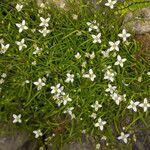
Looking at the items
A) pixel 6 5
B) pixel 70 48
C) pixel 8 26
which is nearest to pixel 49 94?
pixel 70 48

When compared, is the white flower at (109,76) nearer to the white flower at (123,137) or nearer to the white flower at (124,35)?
the white flower at (124,35)

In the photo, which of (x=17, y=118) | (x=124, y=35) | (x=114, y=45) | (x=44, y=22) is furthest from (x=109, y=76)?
(x=17, y=118)

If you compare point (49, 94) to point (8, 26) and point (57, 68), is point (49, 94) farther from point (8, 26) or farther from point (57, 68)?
point (8, 26)

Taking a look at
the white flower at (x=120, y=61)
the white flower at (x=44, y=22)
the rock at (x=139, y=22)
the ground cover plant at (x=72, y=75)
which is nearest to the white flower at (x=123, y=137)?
the ground cover plant at (x=72, y=75)

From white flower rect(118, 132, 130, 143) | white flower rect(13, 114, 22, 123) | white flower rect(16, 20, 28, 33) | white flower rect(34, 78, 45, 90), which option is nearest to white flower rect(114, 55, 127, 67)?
white flower rect(118, 132, 130, 143)

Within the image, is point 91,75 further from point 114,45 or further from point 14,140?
point 14,140

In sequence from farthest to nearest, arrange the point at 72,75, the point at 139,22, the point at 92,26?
1. the point at 139,22
2. the point at 92,26
3. the point at 72,75

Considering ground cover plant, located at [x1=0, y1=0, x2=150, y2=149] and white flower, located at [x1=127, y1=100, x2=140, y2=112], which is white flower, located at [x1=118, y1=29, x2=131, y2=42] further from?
white flower, located at [x1=127, y1=100, x2=140, y2=112]
